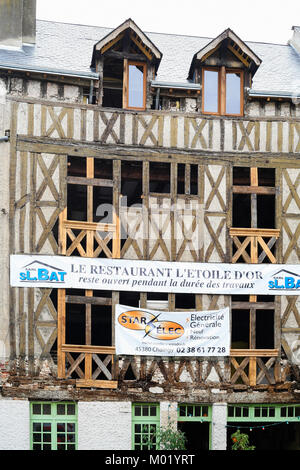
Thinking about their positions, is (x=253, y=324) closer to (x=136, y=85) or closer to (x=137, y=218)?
(x=137, y=218)

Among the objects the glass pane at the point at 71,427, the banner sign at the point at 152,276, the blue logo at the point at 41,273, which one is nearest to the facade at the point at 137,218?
the glass pane at the point at 71,427

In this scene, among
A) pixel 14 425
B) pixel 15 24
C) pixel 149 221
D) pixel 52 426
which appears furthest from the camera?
pixel 15 24

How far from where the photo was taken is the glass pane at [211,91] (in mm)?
18047

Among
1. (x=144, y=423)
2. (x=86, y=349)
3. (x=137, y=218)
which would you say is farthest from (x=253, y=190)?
(x=144, y=423)

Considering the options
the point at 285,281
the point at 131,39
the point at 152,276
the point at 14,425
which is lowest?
the point at 14,425

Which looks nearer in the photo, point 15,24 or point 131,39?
point 131,39

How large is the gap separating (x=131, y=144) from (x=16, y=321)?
5.01 metres

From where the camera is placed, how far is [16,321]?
16484 millimetres

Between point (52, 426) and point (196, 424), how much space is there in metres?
4.72

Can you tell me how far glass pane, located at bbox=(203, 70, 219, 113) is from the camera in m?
18.0

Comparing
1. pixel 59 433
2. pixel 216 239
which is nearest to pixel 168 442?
pixel 59 433

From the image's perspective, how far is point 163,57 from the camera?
1961 cm

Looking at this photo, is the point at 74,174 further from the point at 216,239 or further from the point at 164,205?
the point at 216,239

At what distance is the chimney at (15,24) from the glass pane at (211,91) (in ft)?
15.5
